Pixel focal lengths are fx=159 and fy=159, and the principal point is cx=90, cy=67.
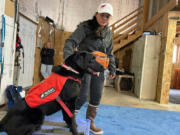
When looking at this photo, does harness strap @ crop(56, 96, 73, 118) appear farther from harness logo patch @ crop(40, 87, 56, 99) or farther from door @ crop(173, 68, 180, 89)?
door @ crop(173, 68, 180, 89)

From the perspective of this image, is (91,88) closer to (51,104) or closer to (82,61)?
(82,61)

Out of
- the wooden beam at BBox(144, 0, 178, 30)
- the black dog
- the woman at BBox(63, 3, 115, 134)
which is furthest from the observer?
the wooden beam at BBox(144, 0, 178, 30)

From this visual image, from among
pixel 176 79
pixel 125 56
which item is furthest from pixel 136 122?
pixel 176 79

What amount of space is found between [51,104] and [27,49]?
3.56 meters

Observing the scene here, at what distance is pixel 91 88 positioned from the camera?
72.9 inches

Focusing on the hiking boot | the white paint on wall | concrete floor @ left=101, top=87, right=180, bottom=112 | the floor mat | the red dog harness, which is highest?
the white paint on wall

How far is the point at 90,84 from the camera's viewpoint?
1.84 meters

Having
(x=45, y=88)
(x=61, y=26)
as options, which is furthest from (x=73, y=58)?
(x=61, y=26)

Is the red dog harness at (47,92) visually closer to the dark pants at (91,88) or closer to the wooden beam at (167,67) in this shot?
the dark pants at (91,88)

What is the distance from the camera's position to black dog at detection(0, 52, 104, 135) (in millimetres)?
1211

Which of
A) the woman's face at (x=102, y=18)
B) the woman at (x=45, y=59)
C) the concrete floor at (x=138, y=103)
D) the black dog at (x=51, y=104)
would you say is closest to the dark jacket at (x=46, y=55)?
the woman at (x=45, y=59)

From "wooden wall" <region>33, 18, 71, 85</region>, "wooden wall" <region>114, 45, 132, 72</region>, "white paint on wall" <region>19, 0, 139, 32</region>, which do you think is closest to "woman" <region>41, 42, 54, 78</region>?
"wooden wall" <region>33, 18, 71, 85</region>

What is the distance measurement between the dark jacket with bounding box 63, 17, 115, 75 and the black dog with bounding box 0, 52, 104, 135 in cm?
21

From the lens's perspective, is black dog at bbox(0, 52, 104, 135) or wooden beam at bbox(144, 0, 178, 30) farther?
wooden beam at bbox(144, 0, 178, 30)
